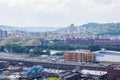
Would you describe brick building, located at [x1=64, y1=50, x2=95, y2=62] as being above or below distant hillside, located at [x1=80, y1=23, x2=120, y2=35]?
below

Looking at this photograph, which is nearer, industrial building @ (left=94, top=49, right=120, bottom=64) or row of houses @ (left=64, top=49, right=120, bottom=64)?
industrial building @ (left=94, top=49, right=120, bottom=64)

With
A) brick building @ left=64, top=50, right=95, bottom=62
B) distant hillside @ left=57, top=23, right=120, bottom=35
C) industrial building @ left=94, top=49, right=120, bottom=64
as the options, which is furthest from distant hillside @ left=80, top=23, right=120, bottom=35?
brick building @ left=64, top=50, right=95, bottom=62

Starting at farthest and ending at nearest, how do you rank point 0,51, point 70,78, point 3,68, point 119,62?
point 0,51 < point 119,62 < point 3,68 < point 70,78

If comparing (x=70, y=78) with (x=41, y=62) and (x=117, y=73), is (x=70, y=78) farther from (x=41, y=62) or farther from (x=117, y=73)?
(x=41, y=62)

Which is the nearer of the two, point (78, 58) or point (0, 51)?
point (78, 58)

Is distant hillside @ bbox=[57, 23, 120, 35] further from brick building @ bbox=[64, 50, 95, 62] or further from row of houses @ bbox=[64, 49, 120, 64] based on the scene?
brick building @ bbox=[64, 50, 95, 62]

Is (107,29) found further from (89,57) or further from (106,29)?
(89,57)

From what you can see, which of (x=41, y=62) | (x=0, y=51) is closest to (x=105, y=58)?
(x=41, y=62)

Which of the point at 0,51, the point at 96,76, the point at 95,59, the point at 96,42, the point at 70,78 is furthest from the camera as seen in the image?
the point at 96,42
